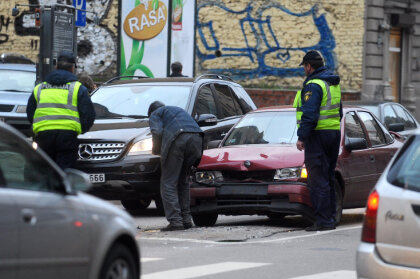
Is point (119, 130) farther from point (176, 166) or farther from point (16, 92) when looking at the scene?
point (16, 92)

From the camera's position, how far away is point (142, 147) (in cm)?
1395

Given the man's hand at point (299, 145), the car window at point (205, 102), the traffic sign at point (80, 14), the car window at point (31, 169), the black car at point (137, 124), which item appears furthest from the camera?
the traffic sign at point (80, 14)

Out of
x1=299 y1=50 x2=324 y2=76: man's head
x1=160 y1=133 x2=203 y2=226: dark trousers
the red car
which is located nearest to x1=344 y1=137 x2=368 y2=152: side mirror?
the red car

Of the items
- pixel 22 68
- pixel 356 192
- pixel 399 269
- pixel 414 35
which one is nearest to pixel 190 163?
pixel 356 192

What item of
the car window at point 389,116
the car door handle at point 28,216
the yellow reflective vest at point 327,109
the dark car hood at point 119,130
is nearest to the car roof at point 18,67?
the car window at point 389,116

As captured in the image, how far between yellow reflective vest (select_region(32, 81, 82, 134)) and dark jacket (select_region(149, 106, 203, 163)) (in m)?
1.00

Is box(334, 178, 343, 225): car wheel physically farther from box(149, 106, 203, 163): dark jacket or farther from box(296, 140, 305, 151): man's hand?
box(149, 106, 203, 163): dark jacket

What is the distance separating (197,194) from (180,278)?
14.1 feet

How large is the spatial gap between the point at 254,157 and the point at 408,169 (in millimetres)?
5909

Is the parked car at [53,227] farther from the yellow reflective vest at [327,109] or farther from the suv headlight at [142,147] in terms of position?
the suv headlight at [142,147]

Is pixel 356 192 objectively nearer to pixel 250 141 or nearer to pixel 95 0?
pixel 250 141

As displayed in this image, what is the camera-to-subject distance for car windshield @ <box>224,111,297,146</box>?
1379 centimetres

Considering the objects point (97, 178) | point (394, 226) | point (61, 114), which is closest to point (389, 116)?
point (97, 178)

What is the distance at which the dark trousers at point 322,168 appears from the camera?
501 inches
